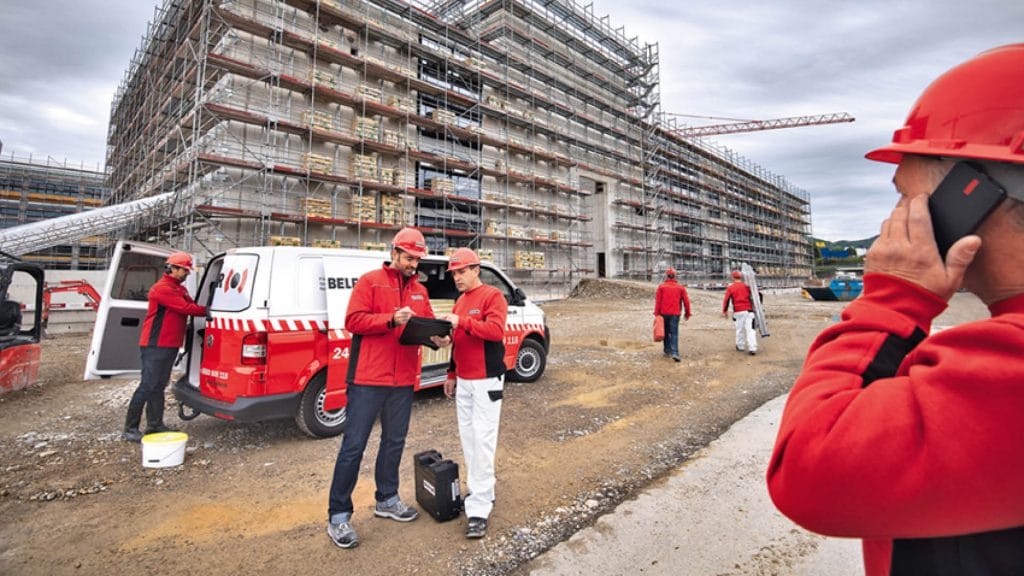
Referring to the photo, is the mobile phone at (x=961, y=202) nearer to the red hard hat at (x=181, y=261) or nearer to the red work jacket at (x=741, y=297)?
the red hard hat at (x=181, y=261)

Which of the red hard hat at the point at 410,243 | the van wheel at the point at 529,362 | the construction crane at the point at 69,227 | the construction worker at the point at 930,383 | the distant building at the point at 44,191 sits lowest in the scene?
the van wheel at the point at 529,362

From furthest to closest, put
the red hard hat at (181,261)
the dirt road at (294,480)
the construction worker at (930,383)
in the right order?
the red hard hat at (181,261), the dirt road at (294,480), the construction worker at (930,383)

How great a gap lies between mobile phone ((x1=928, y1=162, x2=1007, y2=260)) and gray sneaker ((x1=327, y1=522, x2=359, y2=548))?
295cm

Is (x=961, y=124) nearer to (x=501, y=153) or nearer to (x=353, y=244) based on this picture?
(x=353, y=244)

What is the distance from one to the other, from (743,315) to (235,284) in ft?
28.5

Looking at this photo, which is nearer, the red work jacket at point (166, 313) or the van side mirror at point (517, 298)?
the red work jacket at point (166, 313)

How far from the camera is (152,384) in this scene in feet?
14.3

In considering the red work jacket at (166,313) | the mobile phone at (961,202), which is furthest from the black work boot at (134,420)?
the mobile phone at (961,202)

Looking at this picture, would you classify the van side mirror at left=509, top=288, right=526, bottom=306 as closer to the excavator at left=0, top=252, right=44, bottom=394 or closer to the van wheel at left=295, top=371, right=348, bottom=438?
the van wheel at left=295, top=371, right=348, bottom=438

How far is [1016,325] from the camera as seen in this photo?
0.55 metres

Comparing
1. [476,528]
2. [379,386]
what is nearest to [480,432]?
[476,528]

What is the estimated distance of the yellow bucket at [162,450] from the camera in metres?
3.69

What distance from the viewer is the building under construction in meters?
15.0

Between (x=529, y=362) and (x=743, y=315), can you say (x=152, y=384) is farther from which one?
(x=743, y=315)
